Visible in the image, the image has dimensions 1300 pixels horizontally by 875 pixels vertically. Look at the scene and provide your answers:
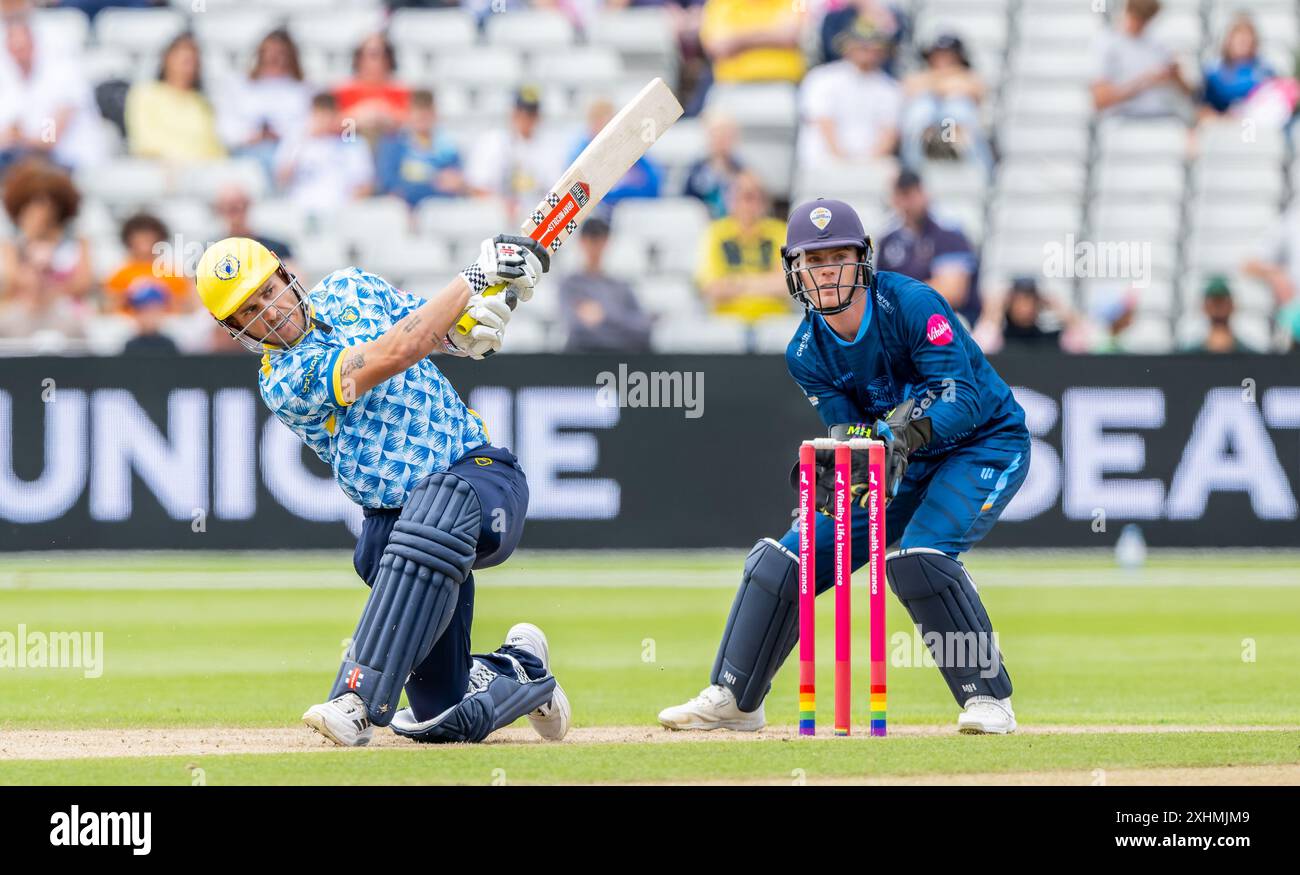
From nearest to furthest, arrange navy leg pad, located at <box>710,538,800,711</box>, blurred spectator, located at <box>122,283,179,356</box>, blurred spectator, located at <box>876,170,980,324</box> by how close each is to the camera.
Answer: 1. navy leg pad, located at <box>710,538,800,711</box>
2. blurred spectator, located at <box>122,283,179,356</box>
3. blurred spectator, located at <box>876,170,980,324</box>

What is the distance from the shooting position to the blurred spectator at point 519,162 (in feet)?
54.7

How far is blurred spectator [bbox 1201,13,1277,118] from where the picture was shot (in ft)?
57.8

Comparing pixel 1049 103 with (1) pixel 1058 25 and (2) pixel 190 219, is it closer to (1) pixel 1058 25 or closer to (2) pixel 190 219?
(1) pixel 1058 25

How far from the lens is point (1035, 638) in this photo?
10.8 m

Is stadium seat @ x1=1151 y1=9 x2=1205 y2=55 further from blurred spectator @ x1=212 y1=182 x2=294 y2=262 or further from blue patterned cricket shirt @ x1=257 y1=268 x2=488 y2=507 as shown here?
blue patterned cricket shirt @ x1=257 y1=268 x2=488 y2=507

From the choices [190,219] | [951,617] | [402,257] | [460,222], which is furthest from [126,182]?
[951,617]

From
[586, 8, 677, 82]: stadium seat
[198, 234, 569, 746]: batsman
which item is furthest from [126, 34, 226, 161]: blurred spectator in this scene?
[198, 234, 569, 746]: batsman

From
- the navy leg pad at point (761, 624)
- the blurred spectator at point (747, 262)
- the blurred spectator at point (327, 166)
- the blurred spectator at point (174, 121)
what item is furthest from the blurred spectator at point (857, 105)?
the navy leg pad at point (761, 624)

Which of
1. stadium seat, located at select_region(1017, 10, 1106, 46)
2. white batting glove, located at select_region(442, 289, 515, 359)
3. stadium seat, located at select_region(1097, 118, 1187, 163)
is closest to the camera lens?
white batting glove, located at select_region(442, 289, 515, 359)

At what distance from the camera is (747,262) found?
15.5 m

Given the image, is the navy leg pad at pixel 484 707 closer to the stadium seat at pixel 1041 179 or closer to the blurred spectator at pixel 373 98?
the blurred spectator at pixel 373 98

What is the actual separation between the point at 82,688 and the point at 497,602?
3.65 meters

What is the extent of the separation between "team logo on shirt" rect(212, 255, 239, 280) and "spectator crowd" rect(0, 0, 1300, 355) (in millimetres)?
8326

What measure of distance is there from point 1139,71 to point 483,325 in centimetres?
1271
